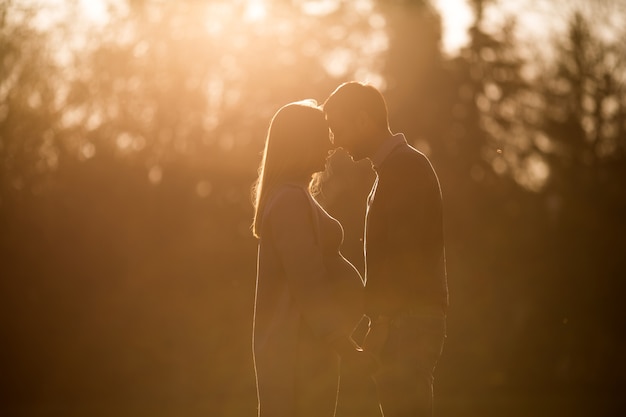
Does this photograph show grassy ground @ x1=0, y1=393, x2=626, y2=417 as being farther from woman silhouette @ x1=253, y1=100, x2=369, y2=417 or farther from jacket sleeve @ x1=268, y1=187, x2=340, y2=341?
jacket sleeve @ x1=268, y1=187, x2=340, y2=341

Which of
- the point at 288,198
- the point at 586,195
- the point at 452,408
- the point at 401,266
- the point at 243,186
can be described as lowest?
the point at 452,408

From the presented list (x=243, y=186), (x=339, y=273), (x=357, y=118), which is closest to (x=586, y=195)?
(x=243, y=186)

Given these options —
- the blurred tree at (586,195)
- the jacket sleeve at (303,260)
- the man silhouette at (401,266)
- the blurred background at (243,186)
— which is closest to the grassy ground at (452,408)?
the blurred background at (243,186)

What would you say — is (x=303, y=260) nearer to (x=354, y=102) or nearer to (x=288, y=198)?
(x=288, y=198)

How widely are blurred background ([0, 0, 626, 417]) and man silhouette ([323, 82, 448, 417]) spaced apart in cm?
1317

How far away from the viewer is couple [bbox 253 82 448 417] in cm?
479

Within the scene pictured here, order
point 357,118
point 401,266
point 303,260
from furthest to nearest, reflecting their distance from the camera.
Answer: point 357,118, point 401,266, point 303,260

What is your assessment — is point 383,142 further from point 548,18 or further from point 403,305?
point 548,18

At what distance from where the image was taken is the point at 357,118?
539 cm

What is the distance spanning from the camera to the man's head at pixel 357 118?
5.36 metres

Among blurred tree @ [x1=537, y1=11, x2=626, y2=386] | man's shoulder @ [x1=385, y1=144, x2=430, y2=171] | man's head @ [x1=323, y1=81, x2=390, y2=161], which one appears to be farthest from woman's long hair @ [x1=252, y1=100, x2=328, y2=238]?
blurred tree @ [x1=537, y1=11, x2=626, y2=386]

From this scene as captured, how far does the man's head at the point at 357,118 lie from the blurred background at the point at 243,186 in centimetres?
1327

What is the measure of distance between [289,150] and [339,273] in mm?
652

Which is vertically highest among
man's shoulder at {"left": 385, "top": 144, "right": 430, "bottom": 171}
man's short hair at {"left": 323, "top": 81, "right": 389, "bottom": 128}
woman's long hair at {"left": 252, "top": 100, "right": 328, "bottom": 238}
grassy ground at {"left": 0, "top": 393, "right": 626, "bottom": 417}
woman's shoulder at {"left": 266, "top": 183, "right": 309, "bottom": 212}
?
man's short hair at {"left": 323, "top": 81, "right": 389, "bottom": 128}
